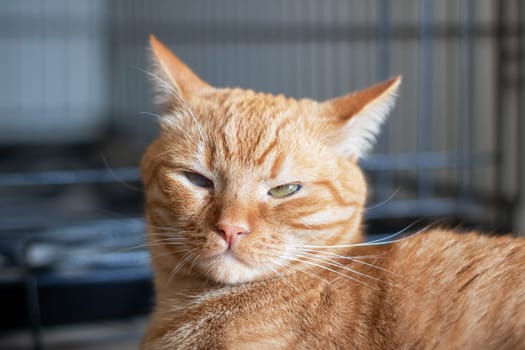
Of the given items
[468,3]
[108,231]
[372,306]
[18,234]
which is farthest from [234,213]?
[468,3]

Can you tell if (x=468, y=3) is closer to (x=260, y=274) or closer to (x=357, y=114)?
(x=357, y=114)

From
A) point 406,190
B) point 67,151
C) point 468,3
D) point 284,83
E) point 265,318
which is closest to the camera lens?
point 265,318

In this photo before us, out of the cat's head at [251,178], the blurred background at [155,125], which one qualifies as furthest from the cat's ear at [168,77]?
the blurred background at [155,125]

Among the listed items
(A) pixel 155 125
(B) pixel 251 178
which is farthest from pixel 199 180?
(A) pixel 155 125

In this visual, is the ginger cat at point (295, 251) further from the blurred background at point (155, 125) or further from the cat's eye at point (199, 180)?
the blurred background at point (155, 125)

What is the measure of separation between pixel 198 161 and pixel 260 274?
0.21 metres

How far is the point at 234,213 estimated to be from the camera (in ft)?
3.53

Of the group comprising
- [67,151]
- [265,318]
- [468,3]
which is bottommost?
[67,151]

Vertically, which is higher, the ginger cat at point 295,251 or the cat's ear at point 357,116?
the cat's ear at point 357,116

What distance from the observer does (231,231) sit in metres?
1.06

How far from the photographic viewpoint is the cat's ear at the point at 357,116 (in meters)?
1.22

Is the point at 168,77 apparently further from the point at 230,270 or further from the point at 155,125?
the point at 155,125

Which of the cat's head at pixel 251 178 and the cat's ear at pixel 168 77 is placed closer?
the cat's head at pixel 251 178

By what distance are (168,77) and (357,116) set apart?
34cm
